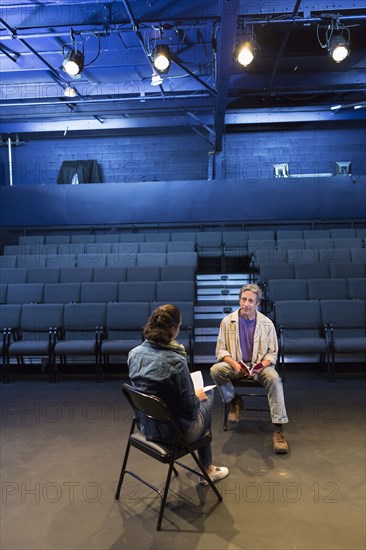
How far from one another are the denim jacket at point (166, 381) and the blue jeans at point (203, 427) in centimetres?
4

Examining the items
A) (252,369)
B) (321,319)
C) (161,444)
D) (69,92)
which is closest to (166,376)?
(161,444)

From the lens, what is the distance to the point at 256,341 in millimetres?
3312

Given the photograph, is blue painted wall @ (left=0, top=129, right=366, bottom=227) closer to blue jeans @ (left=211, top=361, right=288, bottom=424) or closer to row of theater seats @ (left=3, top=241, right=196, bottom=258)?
row of theater seats @ (left=3, top=241, right=196, bottom=258)

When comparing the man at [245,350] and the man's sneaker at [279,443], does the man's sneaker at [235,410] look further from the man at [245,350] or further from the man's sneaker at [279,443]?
the man's sneaker at [279,443]

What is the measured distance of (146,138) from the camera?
1080 cm

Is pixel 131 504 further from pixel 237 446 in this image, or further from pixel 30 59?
pixel 30 59

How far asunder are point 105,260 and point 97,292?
1675 millimetres

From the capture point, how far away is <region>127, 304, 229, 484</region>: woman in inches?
84.7

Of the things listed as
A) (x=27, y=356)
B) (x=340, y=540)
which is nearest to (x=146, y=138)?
(x=27, y=356)

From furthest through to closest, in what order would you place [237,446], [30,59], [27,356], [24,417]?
[30,59] < [27,356] < [24,417] < [237,446]

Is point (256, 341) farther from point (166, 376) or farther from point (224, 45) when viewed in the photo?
point (224, 45)

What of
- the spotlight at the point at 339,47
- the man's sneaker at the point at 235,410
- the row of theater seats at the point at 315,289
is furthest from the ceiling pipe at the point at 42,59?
the man's sneaker at the point at 235,410

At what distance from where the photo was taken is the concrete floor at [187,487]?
2049 millimetres

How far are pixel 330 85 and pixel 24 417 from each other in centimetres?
771
